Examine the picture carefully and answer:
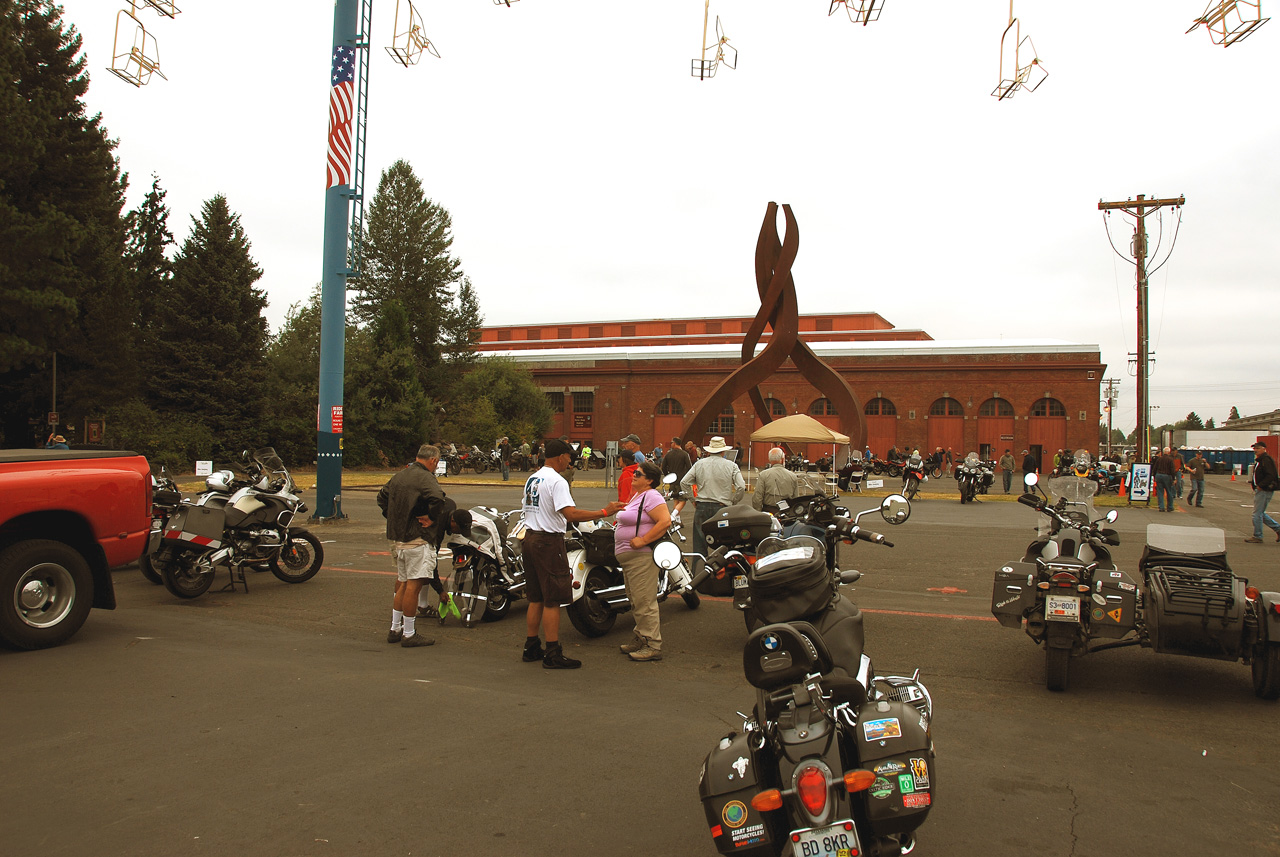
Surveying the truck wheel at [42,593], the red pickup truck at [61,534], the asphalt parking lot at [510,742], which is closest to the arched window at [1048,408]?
the asphalt parking lot at [510,742]

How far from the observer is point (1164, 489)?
23.0 m

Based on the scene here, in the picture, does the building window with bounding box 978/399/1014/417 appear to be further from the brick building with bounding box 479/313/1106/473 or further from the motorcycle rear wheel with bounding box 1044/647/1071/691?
the motorcycle rear wheel with bounding box 1044/647/1071/691

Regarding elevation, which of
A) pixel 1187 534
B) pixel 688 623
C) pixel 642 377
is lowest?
pixel 688 623

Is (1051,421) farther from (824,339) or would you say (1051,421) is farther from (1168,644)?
(1168,644)

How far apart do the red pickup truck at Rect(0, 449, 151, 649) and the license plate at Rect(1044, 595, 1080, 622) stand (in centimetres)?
782

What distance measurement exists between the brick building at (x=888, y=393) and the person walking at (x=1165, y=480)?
26.2m

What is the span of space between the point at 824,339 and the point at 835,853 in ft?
224

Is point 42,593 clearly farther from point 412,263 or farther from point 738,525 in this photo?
point 412,263

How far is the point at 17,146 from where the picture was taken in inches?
1019

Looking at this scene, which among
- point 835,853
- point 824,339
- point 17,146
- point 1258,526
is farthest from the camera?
point 824,339

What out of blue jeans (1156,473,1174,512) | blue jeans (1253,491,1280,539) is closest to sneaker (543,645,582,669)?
blue jeans (1253,491,1280,539)

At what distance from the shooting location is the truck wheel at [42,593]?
6570 mm

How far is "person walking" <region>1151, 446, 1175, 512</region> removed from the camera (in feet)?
75.2

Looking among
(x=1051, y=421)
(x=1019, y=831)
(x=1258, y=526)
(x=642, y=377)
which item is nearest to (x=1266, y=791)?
(x=1019, y=831)
